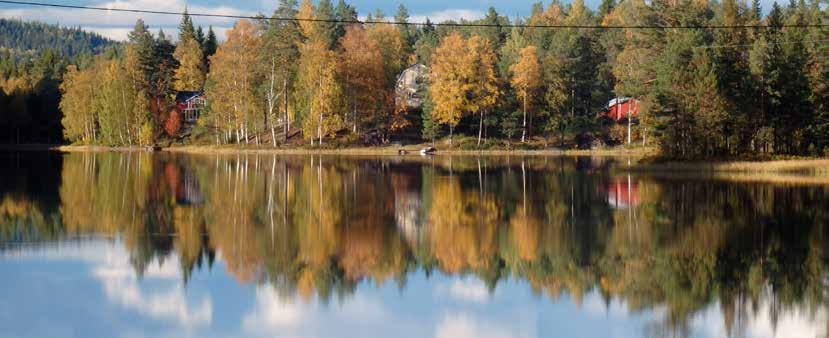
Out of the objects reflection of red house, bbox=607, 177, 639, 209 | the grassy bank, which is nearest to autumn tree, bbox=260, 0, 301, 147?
the grassy bank

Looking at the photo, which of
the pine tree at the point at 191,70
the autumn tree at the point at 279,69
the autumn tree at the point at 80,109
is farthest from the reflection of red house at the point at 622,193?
the autumn tree at the point at 80,109

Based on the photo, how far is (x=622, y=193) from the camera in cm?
3872

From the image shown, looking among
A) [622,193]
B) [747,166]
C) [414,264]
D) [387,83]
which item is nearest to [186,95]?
[387,83]

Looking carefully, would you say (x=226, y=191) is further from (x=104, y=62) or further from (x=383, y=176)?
(x=104, y=62)

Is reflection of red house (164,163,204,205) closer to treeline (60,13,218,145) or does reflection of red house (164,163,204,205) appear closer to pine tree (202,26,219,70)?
treeline (60,13,218,145)

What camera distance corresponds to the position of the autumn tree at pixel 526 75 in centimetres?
8850

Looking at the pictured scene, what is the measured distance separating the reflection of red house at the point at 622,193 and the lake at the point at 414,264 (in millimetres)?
343

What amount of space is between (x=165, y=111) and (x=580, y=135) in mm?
46880

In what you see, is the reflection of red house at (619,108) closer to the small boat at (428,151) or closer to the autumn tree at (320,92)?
the small boat at (428,151)

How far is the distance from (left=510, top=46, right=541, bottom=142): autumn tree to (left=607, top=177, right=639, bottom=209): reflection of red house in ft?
133

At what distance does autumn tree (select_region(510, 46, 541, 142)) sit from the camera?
88500 millimetres

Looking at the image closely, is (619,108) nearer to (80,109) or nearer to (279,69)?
(279,69)

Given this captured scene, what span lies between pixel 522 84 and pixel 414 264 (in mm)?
69976

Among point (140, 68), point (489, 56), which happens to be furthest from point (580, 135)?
point (140, 68)
